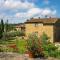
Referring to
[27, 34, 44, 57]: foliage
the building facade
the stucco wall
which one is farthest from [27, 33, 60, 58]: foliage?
the stucco wall

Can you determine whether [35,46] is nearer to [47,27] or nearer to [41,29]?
[47,27]

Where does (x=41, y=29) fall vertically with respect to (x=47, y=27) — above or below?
below

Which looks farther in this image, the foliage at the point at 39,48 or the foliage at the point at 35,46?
the foliage at the point at 35,46

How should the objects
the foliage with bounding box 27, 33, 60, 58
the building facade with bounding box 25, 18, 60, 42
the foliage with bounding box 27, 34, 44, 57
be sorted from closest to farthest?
1. the foliage with bounding box 27, 33, 60, 58
2. the foliage with bounding box 27, 34, 44, 57
3. the building facade with bounding box 25, 18, 60, 42

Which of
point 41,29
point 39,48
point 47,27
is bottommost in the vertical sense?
point 39,48

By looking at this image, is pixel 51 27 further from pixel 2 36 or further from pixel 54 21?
pixel 2 36

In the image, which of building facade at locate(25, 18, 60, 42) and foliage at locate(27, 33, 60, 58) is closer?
foliage at locate(27, 33, 60, 58)

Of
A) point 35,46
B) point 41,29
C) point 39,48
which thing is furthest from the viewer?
point 41,29

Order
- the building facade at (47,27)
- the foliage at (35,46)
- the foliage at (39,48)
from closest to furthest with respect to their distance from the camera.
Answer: the foliage at (39,48)
the foliage at (35,46)
the building facade at (47,27)

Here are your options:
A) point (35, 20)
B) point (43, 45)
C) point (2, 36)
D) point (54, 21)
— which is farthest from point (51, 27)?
point (43, 45)

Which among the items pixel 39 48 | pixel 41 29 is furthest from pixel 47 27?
pixel 39 48

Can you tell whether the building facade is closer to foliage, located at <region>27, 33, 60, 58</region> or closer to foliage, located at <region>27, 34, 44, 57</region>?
foliage, located at <region>27, 33, 60, 58</region>

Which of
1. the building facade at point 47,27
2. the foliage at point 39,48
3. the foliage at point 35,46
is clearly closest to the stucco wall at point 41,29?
the building facade at point 47,27

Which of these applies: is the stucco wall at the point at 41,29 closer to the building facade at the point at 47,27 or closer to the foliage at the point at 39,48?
the building facade at the point at 47,27
